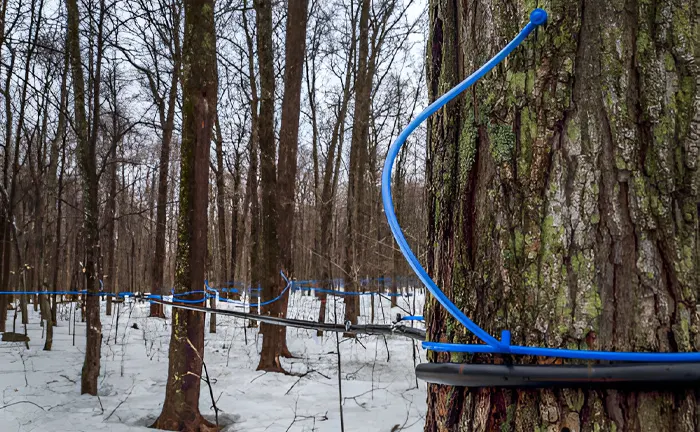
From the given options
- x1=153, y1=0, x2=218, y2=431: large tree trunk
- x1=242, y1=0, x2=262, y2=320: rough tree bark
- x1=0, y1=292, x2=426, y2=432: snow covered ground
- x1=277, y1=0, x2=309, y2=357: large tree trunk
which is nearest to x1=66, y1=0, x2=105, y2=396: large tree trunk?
x1=0, y1=292, x2=426, y2=432: snow covered ground

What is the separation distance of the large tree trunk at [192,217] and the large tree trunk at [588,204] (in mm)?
4461

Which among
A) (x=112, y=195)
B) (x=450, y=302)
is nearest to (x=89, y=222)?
(x=112, y=195)

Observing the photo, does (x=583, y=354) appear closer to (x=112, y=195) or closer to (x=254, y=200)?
(x=254, y=200)

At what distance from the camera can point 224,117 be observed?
16.5m

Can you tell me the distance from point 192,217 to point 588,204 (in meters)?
4.64

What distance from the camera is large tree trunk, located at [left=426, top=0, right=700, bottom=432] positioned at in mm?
715

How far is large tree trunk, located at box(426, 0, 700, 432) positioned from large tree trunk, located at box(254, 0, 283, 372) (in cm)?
661

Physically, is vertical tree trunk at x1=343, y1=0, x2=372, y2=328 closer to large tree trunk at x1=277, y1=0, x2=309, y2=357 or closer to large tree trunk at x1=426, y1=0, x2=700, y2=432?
large tree trunk at x1=277, y1=0, x2=309, y2=357

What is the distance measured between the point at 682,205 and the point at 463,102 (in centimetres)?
37

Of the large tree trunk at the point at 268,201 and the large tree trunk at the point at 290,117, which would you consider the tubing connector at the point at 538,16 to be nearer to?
the large tree trunk at the point at 268,201

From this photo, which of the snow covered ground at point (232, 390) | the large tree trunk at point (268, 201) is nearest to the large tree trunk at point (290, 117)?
the large tree trunk at point (268, 201)

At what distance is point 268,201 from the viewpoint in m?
7.64

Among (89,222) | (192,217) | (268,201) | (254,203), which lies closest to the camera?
(192,217)

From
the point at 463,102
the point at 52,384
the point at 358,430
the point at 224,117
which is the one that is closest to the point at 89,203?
the point at 52,384
